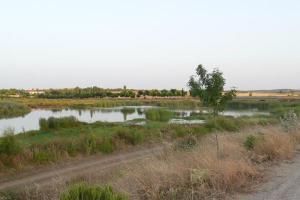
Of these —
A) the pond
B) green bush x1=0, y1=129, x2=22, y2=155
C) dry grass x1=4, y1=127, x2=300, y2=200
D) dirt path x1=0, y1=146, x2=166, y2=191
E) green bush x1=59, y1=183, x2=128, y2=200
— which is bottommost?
the pond

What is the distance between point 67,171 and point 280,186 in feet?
35.7

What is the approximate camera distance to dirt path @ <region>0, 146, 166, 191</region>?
685 inches

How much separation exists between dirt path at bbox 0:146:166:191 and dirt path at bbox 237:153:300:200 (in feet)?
23.5

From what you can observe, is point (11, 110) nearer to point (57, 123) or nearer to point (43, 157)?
point (57, 123)

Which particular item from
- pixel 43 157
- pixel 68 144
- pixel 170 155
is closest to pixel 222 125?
pixel 68 144

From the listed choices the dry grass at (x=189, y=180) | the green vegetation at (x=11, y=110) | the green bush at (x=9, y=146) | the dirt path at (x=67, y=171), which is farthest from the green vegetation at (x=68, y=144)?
the green vegetation at (x=11, y=110)

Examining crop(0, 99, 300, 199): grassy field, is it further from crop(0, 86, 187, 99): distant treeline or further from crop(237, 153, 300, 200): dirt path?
crop(0, 86, 187, 99): distant treeline

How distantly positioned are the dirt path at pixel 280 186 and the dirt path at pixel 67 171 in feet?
23.5

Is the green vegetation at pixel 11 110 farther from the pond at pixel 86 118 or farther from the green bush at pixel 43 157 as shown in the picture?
the green bush at pixel 43 157

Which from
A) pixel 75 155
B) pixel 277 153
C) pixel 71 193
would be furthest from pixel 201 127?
pixel 71 193

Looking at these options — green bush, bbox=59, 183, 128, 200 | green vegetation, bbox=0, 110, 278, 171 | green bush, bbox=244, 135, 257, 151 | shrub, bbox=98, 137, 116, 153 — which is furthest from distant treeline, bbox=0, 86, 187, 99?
green bush, bbox=59, 183, 128, 200

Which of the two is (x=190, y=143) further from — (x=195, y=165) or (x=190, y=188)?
(x=190, y=188)

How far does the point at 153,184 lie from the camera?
31.8 ft

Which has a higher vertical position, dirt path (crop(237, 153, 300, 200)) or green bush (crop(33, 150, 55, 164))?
dirt path (crop(237, 153, 300, 200))
